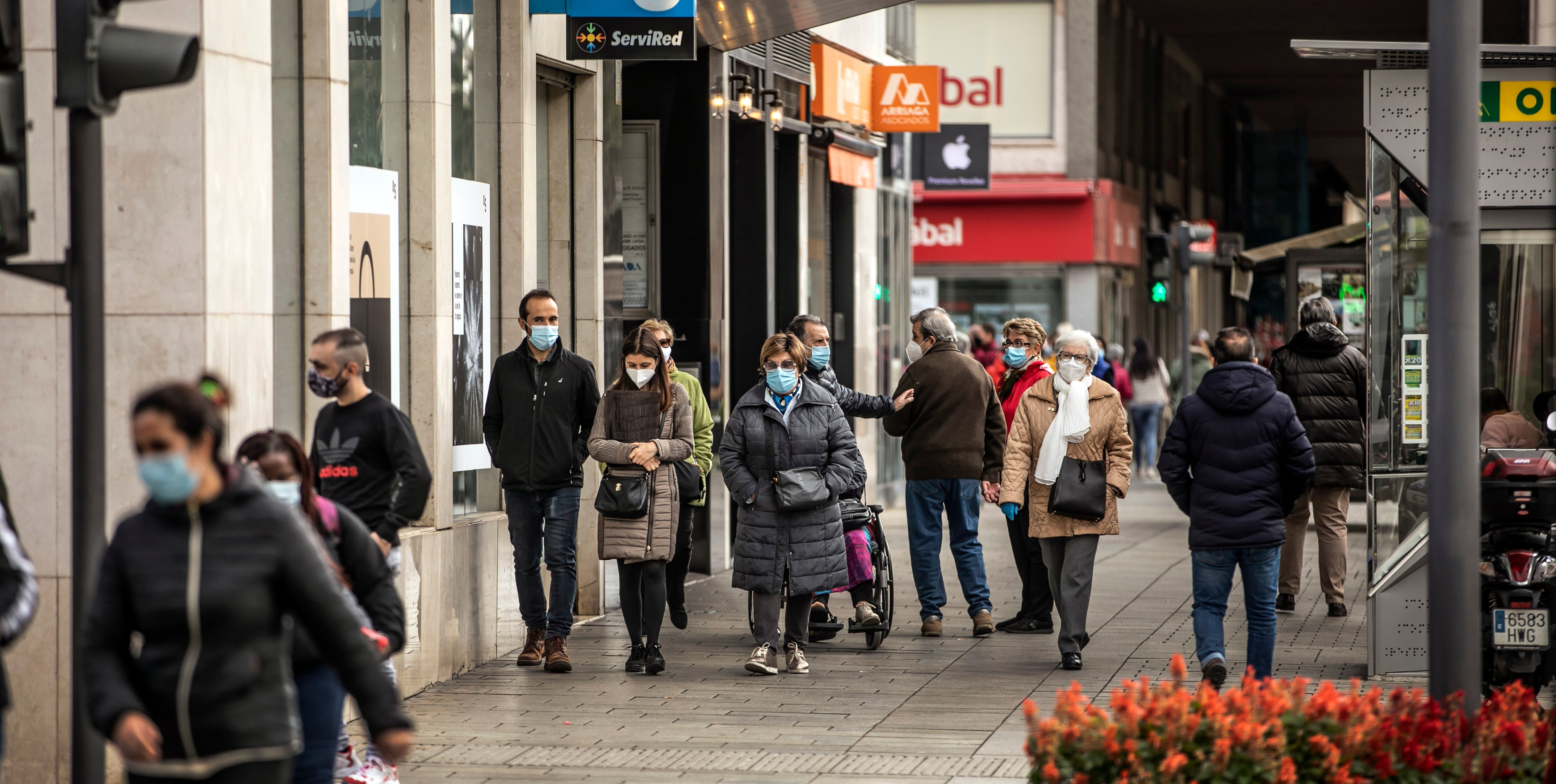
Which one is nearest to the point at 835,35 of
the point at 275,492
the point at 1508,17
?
the point at 1508,17

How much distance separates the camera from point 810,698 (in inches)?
343

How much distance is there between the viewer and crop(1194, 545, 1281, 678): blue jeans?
862 cm

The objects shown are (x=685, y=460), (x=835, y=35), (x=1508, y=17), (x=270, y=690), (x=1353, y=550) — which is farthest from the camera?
(x=1508, y=17)

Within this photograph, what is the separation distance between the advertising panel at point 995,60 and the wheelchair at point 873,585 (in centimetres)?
2049

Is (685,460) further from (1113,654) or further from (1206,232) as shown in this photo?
(1206,232)

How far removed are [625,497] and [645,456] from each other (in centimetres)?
22

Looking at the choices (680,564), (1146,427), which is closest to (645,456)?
(680,564)

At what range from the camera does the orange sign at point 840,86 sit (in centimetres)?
1673

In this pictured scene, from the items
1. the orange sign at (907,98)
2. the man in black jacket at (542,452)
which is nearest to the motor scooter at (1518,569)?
the man in black jacket at (542,452)

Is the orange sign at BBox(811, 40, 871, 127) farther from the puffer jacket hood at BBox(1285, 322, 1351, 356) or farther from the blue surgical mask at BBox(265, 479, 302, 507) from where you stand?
the blue surgical mask at BBox(265, 479, 302, 507)

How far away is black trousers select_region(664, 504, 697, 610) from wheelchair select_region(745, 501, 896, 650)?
691 mm

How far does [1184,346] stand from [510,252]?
41.8 feet

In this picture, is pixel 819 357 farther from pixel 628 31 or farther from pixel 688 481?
pixel 628 31

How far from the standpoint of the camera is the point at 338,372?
6.78m
